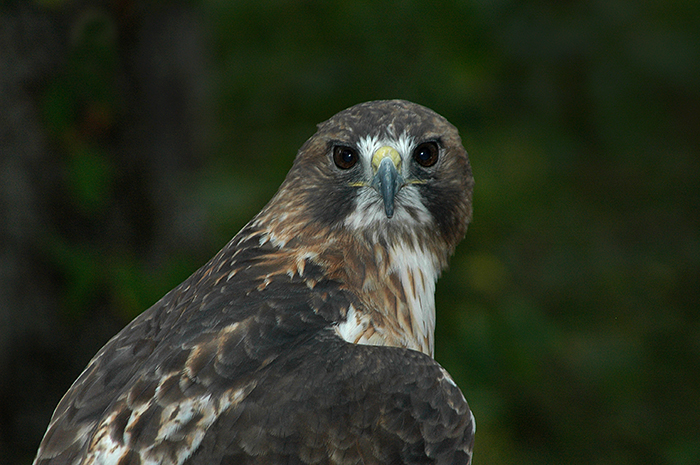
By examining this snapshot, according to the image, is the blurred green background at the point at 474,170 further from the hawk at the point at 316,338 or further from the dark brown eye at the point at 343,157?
the dark brown eye at the point at 343,157

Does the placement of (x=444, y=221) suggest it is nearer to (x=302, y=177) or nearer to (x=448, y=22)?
(x=302, y=177)

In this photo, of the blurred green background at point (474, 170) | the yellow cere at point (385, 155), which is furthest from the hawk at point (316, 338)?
the blurred green background at point (474, 170)

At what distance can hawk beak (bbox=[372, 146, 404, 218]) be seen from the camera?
3.10 m

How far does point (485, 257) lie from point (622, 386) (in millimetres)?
1330

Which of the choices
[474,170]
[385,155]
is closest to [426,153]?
[385,155]

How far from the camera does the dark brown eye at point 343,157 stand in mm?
3285

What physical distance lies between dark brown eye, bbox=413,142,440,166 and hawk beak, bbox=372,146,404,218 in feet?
0.50

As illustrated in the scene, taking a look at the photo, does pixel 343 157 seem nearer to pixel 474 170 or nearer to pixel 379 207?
pixel 379 207

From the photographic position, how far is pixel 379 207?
3287 mm

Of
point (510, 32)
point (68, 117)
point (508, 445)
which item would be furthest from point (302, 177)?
point (510, 32)

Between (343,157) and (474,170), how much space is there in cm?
214

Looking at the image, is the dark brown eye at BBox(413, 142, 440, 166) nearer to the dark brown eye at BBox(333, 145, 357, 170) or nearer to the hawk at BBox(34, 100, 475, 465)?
the hawk at BBox(34, 100, 475, 465)

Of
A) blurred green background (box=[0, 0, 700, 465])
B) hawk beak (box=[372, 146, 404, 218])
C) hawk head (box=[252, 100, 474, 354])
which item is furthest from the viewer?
blurred green background (box=[0, 0, 700, 465])

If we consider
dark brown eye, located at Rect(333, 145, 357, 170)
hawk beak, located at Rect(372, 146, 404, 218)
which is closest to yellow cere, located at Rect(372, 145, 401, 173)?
hawk beak, located at Rect(372, 146, 404, 218)
